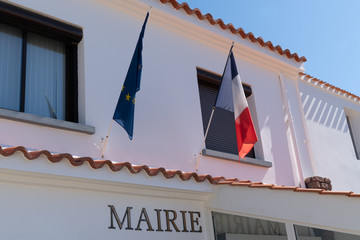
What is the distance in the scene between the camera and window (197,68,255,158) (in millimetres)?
8516

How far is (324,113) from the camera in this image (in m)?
11.1

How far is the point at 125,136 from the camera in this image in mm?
6805

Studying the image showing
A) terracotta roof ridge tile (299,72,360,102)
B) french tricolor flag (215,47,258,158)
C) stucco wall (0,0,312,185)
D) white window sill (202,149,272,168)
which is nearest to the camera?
stucco wall (0,0,312,185)

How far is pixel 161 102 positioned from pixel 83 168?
258 cm

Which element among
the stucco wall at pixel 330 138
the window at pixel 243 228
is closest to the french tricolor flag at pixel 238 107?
the window at pixel 243 228

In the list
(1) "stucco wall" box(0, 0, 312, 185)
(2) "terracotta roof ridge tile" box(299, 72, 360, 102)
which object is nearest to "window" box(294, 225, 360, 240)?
(1) "stucco wall" box(0, 0, 312, 185)

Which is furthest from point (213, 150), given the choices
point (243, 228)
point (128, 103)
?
point (128, 103)

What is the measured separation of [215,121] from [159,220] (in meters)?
2.92

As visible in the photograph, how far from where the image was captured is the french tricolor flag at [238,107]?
693cm

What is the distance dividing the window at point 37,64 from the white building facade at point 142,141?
17 mm

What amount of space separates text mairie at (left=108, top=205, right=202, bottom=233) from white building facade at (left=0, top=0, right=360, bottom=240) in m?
0.02

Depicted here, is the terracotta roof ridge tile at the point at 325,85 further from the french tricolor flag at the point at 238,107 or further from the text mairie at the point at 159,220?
the text mairie at the point at 159,220

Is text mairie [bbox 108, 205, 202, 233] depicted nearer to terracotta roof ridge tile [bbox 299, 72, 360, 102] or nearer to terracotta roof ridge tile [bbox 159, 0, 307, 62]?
terracotta roof ridge tile [bbox 159, 0, 307, 62]

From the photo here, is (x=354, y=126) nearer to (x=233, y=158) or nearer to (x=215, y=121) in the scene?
(x=215, y=121)
